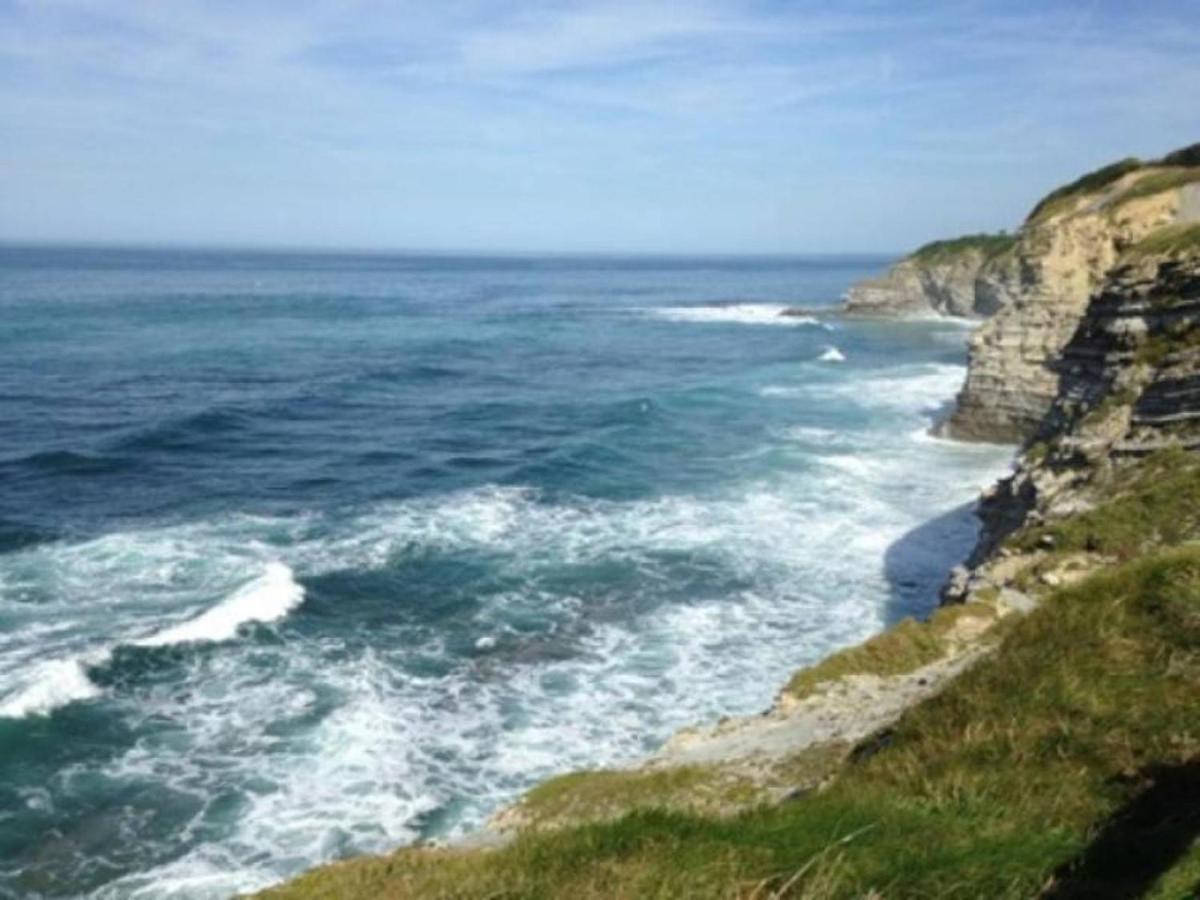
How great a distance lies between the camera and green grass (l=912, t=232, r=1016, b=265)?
11681 centimetres

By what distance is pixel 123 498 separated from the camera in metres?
35.6

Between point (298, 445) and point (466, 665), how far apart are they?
23763 mm

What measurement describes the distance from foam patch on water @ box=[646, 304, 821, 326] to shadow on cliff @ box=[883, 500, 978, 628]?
78.6m

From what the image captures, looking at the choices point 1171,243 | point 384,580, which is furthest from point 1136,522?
point 384,580

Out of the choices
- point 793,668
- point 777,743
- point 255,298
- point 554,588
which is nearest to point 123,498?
point 554,588

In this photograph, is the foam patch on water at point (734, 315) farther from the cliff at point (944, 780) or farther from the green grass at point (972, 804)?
the green grass at point (972, 804)

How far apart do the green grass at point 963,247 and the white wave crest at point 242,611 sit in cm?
10346

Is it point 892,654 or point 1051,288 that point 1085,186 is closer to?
point 1051,288

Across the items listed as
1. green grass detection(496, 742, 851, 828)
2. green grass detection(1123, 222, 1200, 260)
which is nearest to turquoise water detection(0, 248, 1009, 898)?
green grass detection(496, 742, 851, 828)

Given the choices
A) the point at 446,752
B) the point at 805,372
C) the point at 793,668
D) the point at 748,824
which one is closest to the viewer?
the point at 748,824

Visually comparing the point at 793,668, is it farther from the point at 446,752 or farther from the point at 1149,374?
the point at 1149,374

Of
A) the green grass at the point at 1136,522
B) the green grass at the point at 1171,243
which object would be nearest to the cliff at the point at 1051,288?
the green grass at the point at 1171,243

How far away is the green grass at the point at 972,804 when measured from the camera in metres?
6.37

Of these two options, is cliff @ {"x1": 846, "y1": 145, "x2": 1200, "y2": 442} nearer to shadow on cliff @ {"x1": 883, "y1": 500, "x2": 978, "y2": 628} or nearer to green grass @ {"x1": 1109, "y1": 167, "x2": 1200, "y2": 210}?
green grass @ {"x1": 1109, "y1": 167, "x2": 1200, "y2": 210}
